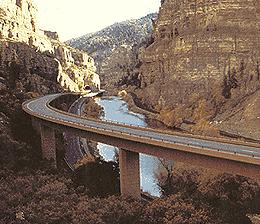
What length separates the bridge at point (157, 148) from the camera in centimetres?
3356

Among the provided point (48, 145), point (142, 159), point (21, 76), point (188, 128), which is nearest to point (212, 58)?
point (188, 128)

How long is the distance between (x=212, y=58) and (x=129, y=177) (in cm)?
6152

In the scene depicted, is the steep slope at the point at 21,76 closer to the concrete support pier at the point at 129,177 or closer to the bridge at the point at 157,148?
the bridge at the point at 157,148

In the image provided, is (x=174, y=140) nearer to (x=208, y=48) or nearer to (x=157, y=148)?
(x=157, y=148)

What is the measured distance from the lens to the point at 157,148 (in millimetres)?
40594

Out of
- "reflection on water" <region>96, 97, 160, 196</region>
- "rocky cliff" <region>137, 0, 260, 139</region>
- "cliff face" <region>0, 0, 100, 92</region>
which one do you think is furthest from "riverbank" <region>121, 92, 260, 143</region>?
"cliff face" <region>0, 0, 100, 92</region>

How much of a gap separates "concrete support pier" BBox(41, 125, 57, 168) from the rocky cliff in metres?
36.9

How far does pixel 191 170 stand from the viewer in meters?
49.6

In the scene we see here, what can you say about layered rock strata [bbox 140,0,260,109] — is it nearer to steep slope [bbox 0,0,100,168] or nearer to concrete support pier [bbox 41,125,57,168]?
steep slope [bbox 0,0,100,168]

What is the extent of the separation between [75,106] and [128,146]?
7796 centimetres

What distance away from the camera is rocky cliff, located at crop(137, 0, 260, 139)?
9356 cm

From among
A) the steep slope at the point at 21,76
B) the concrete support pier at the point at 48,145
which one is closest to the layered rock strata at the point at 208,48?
the steep slope at the point at 21,76

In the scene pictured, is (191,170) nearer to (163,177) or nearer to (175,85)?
(163,177)

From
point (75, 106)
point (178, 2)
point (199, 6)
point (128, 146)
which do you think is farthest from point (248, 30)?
point (128, 146)
